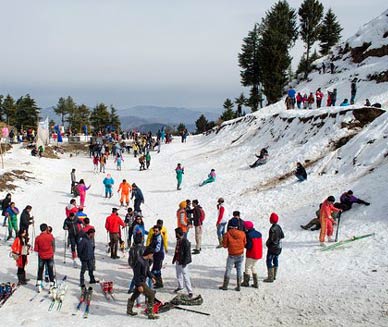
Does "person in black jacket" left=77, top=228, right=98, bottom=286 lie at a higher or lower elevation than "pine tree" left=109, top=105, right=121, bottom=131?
lower

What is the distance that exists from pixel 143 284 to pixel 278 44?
5010cm

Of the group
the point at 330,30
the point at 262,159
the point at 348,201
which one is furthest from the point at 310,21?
the point at 348,201

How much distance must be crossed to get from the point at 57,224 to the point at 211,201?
8992 mm

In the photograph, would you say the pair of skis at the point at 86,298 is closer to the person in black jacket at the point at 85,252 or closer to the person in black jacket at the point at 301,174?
the person in black jacket at the point at 85,252

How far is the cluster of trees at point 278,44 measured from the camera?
55.0 m

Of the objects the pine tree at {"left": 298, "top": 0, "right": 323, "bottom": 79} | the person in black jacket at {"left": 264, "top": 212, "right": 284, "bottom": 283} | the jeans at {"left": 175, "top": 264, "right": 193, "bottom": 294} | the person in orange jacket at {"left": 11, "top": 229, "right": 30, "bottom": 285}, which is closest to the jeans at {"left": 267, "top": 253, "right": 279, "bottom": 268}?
the person in black jacket at {"left": 264, "top": 212, "right": 284, "bottom": 283}

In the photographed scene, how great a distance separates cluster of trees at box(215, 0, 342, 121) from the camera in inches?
2164

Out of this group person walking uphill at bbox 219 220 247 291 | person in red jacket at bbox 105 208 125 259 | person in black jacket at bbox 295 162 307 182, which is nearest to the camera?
person walking uphill at bbox 219 220 247 291

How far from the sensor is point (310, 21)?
61.0 meters

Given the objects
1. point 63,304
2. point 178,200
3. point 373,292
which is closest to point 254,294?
point 373,292

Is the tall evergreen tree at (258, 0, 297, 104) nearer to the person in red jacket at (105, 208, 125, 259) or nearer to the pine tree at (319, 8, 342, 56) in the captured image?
the pine tree at (319, 8, 342, 56)

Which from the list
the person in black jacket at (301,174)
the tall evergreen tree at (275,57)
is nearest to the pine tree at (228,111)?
the tall evergreen tree at (275,57)

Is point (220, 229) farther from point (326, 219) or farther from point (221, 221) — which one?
point (326, 219)

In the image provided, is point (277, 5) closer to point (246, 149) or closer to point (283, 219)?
point (246, 149)
